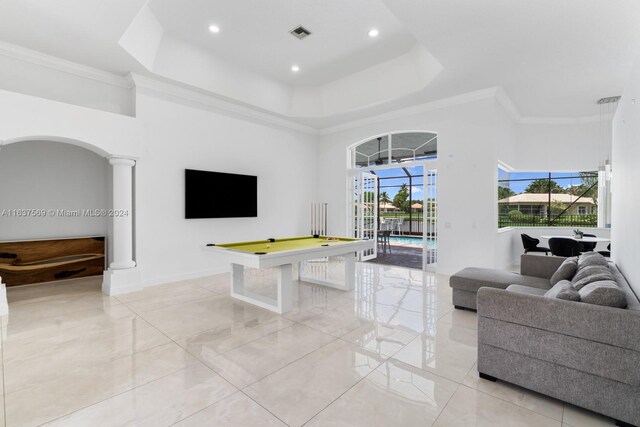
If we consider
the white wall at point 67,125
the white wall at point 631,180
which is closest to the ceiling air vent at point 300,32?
the white wall at point 67,125

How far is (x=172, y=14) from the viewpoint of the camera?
15.0ft

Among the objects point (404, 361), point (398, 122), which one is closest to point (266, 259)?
point (404, 361)

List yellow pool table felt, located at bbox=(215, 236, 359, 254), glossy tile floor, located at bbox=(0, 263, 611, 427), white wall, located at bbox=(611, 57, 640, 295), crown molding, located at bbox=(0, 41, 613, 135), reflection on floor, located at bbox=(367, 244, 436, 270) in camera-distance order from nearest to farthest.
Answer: glossy tile floor, located at bbox=(0, 263, 611, 427), white wall, located at bbox=(611, 57, 640, 295), yellow pool table felt, located at bbox=(215, 236, 359, 254), crown molding, located at bbox=(0, 41, 613, 135), reflection on floor, located at bbox=(367, 244, 436, 270)

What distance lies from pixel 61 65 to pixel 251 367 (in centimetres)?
552

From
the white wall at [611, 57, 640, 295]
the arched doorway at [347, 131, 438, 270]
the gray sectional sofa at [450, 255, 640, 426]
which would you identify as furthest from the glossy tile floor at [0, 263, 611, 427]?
the arched doorway at [347, 131, 438, 270]

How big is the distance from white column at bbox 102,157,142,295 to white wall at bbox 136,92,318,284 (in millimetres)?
167

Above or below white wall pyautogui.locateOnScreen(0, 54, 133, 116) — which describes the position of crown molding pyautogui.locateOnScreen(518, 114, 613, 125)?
above

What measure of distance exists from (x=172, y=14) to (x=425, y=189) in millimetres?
5566

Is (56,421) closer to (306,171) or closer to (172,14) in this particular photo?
(172,14)

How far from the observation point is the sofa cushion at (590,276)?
8.77 feet

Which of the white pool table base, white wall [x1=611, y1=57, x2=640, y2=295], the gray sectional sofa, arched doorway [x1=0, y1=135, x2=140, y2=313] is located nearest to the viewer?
the gray sectional sofa

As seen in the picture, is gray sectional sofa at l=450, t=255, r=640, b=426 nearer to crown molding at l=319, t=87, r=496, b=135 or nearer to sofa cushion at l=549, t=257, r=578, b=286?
sofa cushion at l=549, t=257, r=578, b=286

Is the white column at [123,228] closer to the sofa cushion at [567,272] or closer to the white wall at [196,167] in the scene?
the white wall at [196,167]

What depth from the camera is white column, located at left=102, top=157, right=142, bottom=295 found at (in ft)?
16.7
